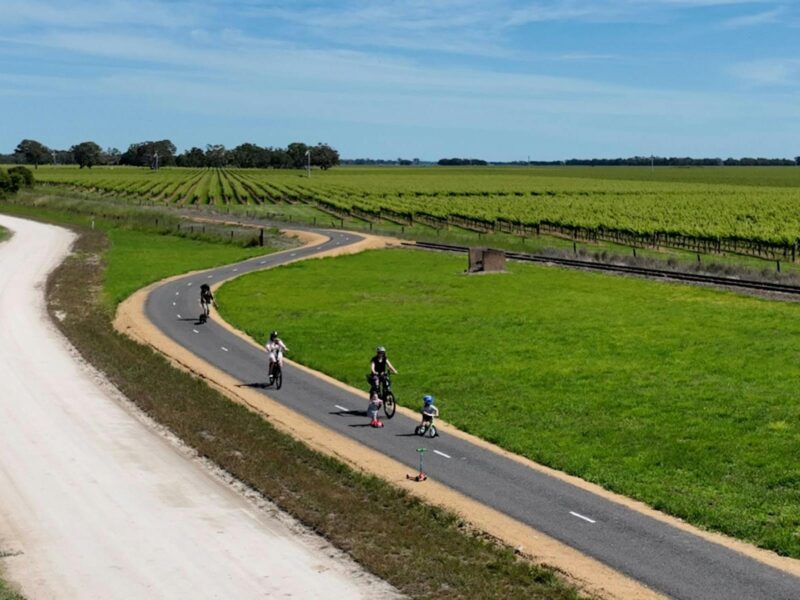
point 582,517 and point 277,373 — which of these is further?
point 277,373

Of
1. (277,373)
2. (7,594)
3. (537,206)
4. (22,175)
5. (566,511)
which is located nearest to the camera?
(7,594)

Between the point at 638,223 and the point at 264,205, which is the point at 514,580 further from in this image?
the point at 264,205

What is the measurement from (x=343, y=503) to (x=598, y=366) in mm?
15974

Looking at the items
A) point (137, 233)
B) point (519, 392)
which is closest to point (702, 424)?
point (519, 392)

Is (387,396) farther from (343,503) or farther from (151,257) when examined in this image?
(151,257)

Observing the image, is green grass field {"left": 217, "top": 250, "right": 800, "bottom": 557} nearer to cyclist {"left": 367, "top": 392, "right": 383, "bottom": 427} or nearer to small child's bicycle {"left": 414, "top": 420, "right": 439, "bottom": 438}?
small child's bicycle {"left": 414, "top": 420, "right": 439, "bottom": 438}

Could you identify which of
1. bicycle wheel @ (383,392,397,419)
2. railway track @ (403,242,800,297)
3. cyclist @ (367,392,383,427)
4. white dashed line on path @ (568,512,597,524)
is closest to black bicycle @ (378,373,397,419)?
bicycle wheel @ (383,392,397,419)

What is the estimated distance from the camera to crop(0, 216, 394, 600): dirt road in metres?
17.1

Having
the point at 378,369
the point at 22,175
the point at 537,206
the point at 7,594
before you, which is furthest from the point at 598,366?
the point at 22,175

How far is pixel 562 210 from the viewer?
113438 millimetres

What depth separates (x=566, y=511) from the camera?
64.9 feet

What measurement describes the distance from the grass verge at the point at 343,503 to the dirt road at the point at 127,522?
490 millimetres

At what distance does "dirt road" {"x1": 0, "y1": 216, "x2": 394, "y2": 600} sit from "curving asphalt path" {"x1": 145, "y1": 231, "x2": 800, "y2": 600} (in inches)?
155

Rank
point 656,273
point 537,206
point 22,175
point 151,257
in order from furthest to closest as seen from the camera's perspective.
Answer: point 22,175 < point 537,206 < point 151,257 < point 656,273
